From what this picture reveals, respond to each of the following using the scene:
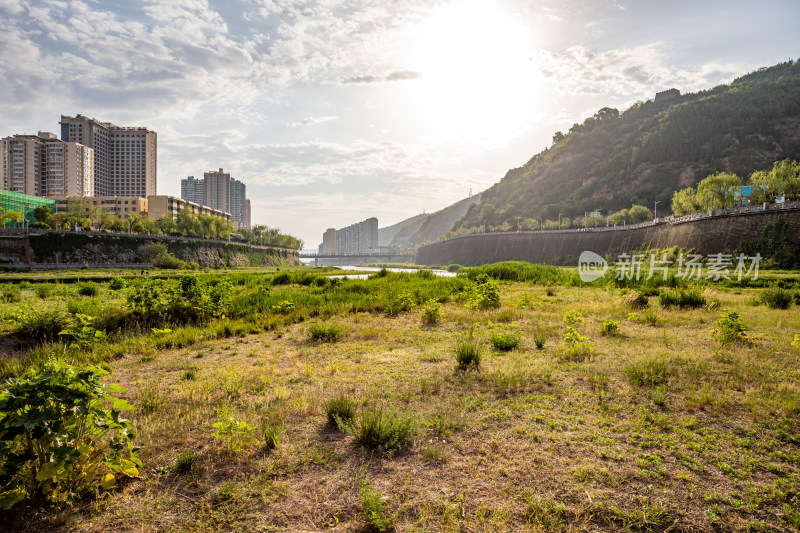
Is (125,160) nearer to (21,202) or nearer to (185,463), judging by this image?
(21,202)

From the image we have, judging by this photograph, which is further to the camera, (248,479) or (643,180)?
(643,180)

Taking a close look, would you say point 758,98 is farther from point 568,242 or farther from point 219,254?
point 219,254

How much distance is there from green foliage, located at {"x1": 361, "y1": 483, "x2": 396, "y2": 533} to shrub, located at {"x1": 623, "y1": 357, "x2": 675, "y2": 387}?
5.72 meters

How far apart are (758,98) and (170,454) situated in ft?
560

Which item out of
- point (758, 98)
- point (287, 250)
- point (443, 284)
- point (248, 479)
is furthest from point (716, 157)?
point (248, 479)

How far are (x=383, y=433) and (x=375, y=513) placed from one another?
1.52 metres

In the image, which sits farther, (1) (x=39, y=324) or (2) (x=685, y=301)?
(2) (x=685, y=301)

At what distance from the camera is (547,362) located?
8.64 m

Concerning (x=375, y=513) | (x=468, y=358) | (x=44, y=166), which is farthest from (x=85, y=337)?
(x=44, y=166)

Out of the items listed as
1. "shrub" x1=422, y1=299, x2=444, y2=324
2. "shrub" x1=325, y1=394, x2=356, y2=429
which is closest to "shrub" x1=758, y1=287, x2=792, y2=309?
"shrub" x1=422, y1=299, x2=444, y2=324

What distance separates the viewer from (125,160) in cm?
15662

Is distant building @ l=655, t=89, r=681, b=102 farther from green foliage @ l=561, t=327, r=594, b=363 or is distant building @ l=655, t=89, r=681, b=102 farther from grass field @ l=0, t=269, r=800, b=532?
green foliage @ l=561, t=327, r=594, b=363

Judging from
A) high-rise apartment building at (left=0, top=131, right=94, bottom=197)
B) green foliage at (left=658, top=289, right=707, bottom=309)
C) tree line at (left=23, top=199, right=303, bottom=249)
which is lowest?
green foliage at (left=658, top=289, right=707, bottom=309)

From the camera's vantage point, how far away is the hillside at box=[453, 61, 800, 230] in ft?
348
